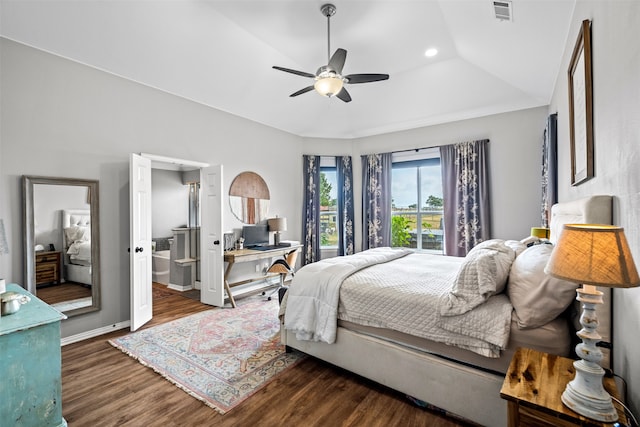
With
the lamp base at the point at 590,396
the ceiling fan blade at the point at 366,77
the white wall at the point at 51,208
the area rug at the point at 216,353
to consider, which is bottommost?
the area rug at the point at 216,353

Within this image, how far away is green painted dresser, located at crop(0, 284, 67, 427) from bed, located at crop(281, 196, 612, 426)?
153 cm

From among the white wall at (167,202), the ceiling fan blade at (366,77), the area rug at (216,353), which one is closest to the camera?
the area rug at (216,353)

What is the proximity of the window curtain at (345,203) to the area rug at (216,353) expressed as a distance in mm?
2479

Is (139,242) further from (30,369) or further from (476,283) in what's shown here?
(476,283)

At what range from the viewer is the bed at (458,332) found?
158 cm

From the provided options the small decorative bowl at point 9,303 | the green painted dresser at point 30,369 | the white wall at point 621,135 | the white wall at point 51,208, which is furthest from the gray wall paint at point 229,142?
the green painted dresser at point 30,369

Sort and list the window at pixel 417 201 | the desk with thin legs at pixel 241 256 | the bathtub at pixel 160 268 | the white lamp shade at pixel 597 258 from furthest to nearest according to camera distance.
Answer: the bathtub at pixel 160 268 < the window at pixel 417 201 < the desk with thin legs at pixel 241 256 < the white lamp shade at pixel 597 258

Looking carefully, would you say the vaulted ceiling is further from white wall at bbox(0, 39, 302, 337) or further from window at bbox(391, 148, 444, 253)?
window at bbox(391, 148, 444, 253)

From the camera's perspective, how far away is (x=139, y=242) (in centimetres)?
337

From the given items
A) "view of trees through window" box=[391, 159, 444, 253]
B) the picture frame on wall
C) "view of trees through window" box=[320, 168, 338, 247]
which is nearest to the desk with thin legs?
"view of trees through window" box=[320, 168, 338, 247]

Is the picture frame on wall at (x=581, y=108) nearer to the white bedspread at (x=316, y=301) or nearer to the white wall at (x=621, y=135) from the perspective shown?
the white wall at (x=621, y=135)

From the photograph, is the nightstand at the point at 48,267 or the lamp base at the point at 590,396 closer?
the lamp base at the point at 590,396

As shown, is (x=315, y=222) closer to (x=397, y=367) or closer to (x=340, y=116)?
(x=340, y=116)

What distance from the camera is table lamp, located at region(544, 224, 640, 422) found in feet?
2.87
